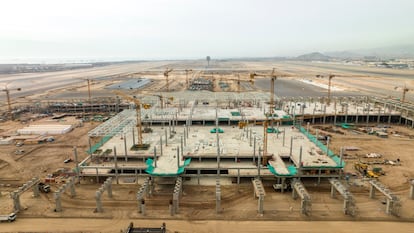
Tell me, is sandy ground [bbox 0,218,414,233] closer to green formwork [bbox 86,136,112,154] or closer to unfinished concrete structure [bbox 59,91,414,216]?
unfinished concrete structure [bbox 59,91,414,216]

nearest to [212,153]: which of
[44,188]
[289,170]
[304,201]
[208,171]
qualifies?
[208,171]


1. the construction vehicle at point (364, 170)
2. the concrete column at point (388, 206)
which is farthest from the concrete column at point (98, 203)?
the construction vehicle at point (364, 170)

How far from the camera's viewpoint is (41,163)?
38.6 m

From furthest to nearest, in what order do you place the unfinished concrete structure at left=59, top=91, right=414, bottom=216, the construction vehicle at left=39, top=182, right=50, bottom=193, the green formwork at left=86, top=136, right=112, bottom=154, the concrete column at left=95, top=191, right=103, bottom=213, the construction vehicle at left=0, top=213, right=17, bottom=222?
1. the green formwork at left=86, top=136, right=112, bottom=154
2. the unfinished concrete structure at left=59, top=91, right=414, bottom=216
3. the construction vehicle at left=39, top=182, right=50, bottom=193
4. the concrete column at left=95, top=191, right=103, bottom=213
5. the construction vehicle at left=0, top=213, right=17, bottom=222

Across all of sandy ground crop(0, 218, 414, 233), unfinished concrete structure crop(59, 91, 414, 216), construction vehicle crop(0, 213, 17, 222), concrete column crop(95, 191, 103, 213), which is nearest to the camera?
sandy ground crop(0, 218, 414, 233)

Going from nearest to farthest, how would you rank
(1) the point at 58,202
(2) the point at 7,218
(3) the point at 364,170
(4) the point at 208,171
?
(2) the point at 7,218 < (1) the point at 58,202 < (4) the point at 208,171 < (3) the point at 364,170

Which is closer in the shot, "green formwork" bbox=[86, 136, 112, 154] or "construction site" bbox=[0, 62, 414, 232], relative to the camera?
"construction site" bbox=[0, 62, 414, 232]

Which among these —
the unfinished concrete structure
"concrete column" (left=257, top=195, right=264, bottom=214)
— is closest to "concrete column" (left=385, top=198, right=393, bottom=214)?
the unfinished concrete structure

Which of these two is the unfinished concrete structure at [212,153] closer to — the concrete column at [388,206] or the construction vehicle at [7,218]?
the concrete column at [388,206]

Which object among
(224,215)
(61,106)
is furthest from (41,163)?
(61,106)

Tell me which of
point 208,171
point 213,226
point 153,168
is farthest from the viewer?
point 208,171

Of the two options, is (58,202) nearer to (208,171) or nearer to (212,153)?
(208,171)

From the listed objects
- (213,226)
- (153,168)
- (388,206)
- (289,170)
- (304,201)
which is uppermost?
(153,168)

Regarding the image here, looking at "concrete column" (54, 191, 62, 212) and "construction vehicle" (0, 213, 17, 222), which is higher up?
"concrete column" (54, 191, 62, 212)
